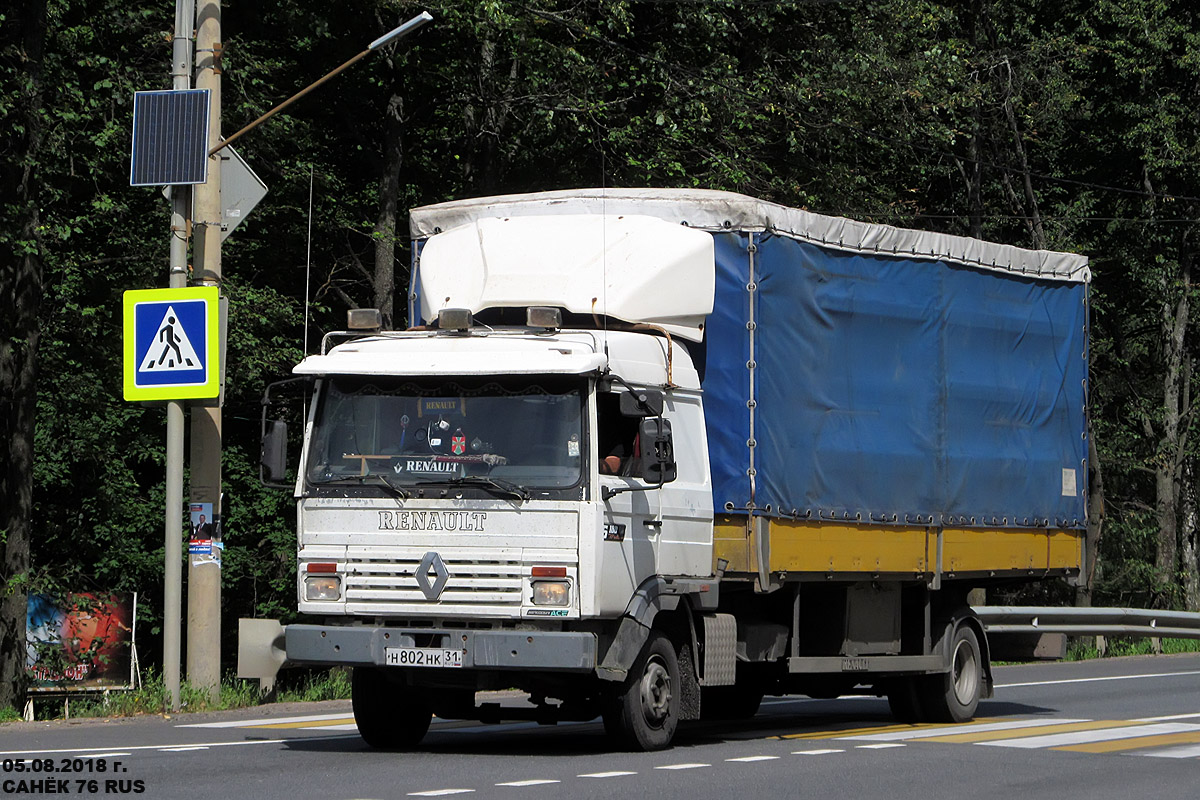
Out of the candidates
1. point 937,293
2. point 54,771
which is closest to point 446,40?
point 937,293

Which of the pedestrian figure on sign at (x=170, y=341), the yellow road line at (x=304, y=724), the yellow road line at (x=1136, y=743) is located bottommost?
the yellow road line at (x=304, y=724)

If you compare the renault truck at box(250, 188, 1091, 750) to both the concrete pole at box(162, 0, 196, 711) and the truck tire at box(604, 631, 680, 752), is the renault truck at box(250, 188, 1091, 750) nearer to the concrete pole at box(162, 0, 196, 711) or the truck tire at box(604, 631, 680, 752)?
the truck tire at box(604, 631, 680, 752)

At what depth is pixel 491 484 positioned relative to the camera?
37.7 ft

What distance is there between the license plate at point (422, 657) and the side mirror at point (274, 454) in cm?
144

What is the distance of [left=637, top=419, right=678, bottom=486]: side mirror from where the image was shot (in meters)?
11.5

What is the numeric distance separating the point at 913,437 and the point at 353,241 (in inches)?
685

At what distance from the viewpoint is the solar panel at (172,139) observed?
16.6 m

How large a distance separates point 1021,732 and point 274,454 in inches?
257

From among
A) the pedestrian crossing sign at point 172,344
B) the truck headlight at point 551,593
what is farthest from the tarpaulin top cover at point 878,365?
the pedestrian crossing sign at point 172,344

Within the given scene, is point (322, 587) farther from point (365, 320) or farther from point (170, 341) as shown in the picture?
point (170, 341)

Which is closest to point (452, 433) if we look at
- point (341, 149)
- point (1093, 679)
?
point (1093, 679)

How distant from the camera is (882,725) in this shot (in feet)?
50.8

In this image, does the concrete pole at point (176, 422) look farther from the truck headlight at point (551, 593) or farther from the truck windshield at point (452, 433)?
the truck headlight at point (551, 593)

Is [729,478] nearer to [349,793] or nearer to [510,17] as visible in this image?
[349,793]
